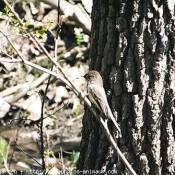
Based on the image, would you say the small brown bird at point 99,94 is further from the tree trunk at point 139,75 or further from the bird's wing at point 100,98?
the tree trunk at point 139,75

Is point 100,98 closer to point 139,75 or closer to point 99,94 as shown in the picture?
point 99,94

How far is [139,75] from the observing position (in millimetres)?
3572

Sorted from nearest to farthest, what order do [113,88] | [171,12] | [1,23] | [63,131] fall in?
[171,12]
[113,88]
[63,131]
[1,23]

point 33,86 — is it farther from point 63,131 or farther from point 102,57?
point 102,57

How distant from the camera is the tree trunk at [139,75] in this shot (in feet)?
11.5

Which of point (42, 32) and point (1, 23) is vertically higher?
point (1, 23)

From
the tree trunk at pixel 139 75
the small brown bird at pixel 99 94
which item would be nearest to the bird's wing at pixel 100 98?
the small brown bird at pixel 99 94

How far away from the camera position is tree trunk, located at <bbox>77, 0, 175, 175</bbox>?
3506 mm

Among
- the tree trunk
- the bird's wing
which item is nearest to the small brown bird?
the bird's wing

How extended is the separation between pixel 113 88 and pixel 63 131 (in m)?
4.01

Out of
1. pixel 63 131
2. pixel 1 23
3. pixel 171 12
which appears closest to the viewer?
pixel 171 12

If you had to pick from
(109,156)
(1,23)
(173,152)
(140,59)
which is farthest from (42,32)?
(1,23)

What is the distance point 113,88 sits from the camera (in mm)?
3707

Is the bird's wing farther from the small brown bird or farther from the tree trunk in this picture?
the tree trunk
